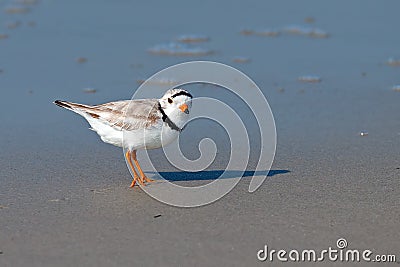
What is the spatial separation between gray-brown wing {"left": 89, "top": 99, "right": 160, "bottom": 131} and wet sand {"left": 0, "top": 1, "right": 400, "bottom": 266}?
45 cm

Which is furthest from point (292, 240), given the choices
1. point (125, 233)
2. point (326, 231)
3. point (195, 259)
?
point (125, 233)

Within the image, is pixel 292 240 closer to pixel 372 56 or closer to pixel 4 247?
pixel 4 247

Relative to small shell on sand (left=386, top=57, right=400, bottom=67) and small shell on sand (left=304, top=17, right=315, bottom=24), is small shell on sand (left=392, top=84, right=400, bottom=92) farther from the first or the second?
small shell on sand (left=304, top=17, right=315, bottom=24)

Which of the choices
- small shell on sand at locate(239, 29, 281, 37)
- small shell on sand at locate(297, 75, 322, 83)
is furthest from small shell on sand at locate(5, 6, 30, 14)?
small shell on sand at locate(297, 75, 322, 83)

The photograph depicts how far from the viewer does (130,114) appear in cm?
568

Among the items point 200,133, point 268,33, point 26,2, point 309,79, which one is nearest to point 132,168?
point 200,133

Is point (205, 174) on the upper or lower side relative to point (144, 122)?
lower

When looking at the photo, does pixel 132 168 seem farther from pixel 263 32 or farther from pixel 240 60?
pixel 263 32

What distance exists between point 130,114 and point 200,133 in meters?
1.26

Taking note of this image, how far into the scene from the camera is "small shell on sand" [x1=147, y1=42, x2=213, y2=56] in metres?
8.92

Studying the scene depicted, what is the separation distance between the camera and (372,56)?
8758mm

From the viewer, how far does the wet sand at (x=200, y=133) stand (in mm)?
4691

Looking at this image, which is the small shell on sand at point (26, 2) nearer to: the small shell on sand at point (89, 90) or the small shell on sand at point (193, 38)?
the small shell on sand at point (193, 38)

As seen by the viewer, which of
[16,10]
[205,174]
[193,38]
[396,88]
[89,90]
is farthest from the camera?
[16,10]
